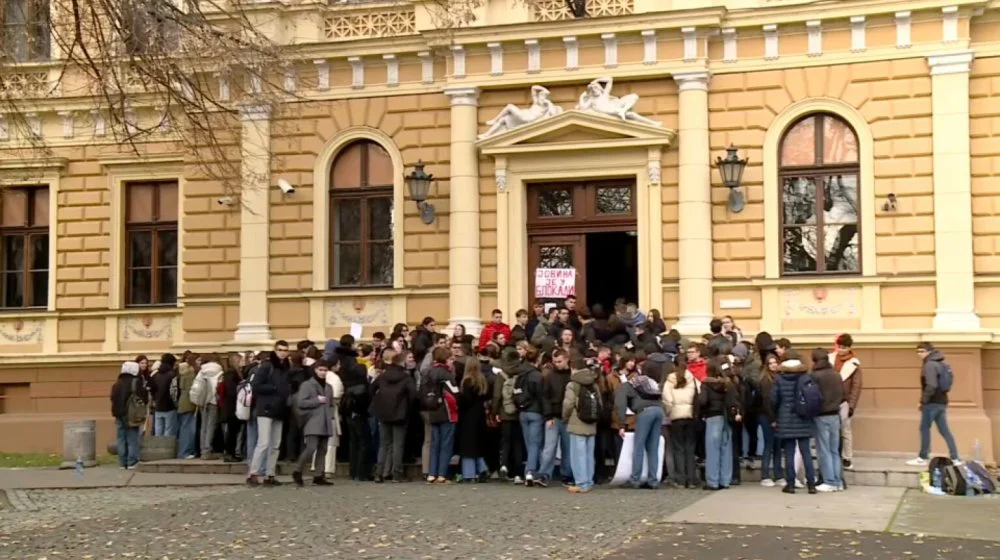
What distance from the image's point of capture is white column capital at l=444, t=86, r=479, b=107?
21.7 meters

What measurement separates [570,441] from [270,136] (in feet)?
31.1

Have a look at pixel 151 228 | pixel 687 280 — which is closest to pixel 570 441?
pixel 687 280

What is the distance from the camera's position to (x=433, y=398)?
16.9m

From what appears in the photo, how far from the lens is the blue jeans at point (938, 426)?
55.9ft

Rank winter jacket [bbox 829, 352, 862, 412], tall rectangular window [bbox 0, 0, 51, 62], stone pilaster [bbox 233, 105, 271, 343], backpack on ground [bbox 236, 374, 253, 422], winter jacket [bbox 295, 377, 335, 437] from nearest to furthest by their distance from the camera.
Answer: tall rectangular window [bbox 0, 0, 51, 62]
winter jacket [bbox 295, 377, 335, 437]
winter jacket [bbox 829, 352, 862, 412]
backpack on ground [bbox 236, 374, 253, 422]
stone pilaster [bbox 233, 105, 271, 343]

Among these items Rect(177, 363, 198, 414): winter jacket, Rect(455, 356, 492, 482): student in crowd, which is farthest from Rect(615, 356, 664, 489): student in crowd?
Rect(177, 363, 198, 414): winter jacket

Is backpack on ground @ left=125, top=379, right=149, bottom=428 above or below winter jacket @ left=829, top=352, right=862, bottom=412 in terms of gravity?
below

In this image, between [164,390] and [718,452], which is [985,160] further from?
[164,390]

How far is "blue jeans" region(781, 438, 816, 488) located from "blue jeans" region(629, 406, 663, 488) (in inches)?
63.2

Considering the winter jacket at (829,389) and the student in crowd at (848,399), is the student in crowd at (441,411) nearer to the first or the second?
the winter jacket at (829,389)

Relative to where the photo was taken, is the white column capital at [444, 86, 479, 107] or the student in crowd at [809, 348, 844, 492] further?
the white column capital at [444, 86, 479, 107]

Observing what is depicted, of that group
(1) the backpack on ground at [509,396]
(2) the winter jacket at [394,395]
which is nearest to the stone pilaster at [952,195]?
(1) the backpack on ground at [509,396]

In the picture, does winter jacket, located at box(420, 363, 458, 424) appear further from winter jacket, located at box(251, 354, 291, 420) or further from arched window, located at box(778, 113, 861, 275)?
arched window, located at box(778, 113, 861, 275)

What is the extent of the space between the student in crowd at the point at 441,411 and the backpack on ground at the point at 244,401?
2752 millimetres
